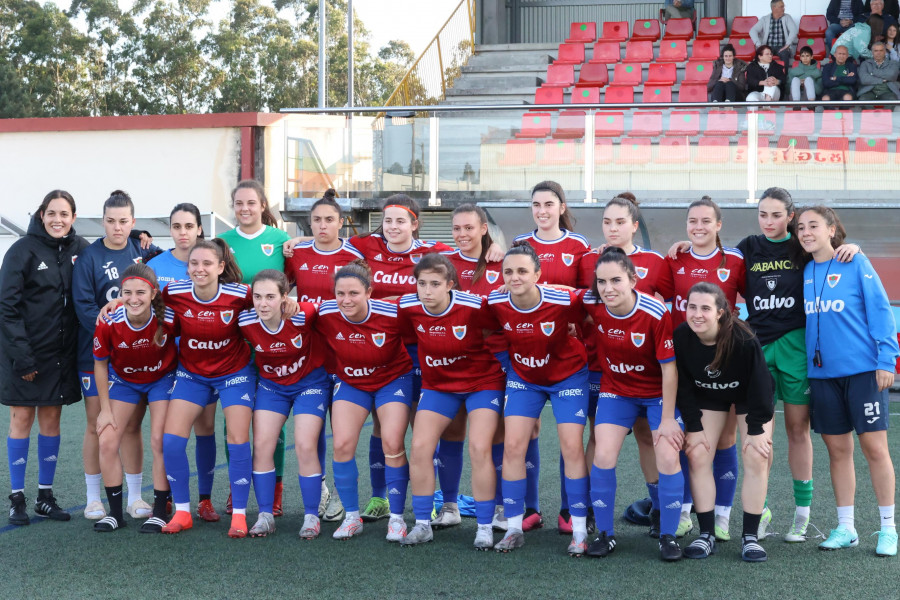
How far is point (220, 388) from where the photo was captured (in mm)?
4973

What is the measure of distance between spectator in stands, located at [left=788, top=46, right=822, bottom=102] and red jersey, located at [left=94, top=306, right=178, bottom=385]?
10.1 metres

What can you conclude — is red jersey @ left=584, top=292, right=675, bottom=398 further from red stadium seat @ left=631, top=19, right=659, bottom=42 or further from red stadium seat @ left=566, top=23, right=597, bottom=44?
red stadium seat @ left=566, top=23, right=597, bottom=44

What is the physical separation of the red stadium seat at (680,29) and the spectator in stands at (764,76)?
3259 millimetres

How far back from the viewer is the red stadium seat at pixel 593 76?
1534 centimetres

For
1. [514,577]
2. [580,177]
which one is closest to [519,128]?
[580,177]

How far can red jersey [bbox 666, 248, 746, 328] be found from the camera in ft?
15.7

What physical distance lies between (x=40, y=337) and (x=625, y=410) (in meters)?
3.04

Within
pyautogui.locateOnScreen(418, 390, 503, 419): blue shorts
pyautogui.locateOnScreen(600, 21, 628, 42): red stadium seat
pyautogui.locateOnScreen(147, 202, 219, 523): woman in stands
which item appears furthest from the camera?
pyautogui.locateOnScreen(600, 21, 628, 42): red stadium seat

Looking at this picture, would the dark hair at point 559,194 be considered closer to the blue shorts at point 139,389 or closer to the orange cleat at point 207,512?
the blue shorts at point 139,389

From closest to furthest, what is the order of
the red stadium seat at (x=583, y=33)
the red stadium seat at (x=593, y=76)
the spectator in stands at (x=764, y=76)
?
the spectator in stands at (x=764, y=76)
the red stadium seat at (x=593, y=76)
the red stadium seat at (x=583, y=33)

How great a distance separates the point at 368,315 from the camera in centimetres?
477

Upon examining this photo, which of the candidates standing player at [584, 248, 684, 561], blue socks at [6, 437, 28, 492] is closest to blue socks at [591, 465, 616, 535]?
standing player at [584, 248, 684, 561]

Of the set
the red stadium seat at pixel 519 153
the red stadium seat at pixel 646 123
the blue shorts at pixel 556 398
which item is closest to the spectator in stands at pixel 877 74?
the red stadium seat at pixel 646 123

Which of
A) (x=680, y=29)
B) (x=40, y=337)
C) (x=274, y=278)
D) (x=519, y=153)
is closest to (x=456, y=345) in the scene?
(x=274, y=278)
